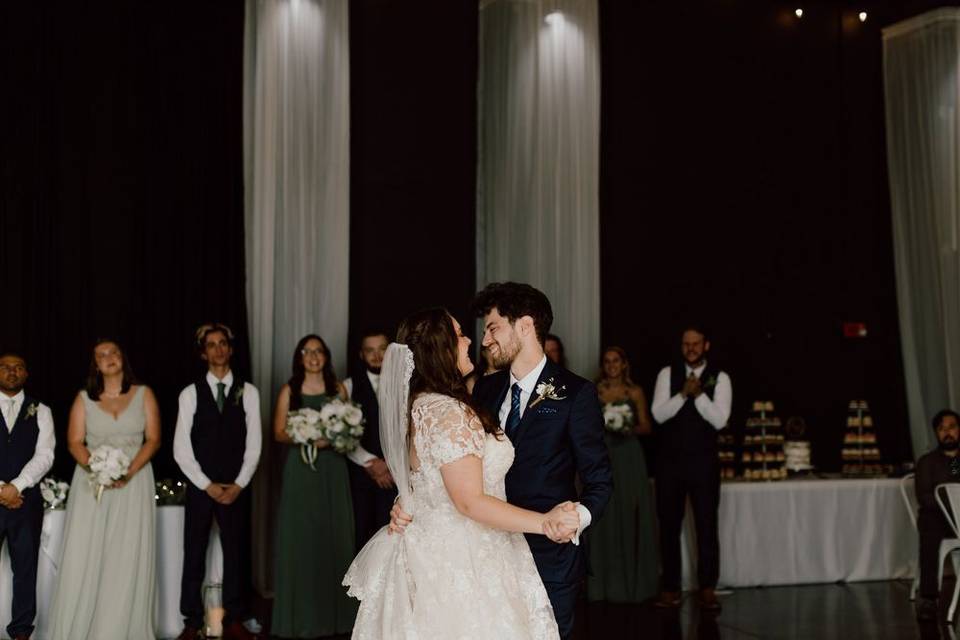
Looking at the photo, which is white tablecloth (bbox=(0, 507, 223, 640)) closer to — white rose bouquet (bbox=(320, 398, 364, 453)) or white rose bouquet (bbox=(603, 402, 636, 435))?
white rose bouquet (bbox=(320, 398, 364, 453))

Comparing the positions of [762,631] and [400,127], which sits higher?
[400,127]

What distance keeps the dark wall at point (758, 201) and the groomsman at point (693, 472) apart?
1941 millimetres

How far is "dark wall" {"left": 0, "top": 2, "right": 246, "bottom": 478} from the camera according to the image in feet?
24.9

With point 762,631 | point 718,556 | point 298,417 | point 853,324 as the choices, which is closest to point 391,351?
point 298,417

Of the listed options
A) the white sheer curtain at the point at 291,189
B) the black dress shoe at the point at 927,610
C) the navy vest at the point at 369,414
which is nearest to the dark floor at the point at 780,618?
the black dress shoe at the point at 927,610

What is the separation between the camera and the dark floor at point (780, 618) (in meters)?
6.86

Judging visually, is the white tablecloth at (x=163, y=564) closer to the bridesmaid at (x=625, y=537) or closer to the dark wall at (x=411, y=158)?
the dark wall at (x=411, y=158)

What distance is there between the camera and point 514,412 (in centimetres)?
409

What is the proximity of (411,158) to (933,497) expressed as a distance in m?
4.62

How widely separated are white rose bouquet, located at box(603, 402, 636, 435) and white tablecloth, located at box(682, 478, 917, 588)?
1084 mm

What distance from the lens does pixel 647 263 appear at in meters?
10.0

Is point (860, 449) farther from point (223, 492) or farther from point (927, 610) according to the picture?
point (223, 492)

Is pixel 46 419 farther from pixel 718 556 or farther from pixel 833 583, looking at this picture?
pixel 833 583

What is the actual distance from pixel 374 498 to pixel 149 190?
276 cm
